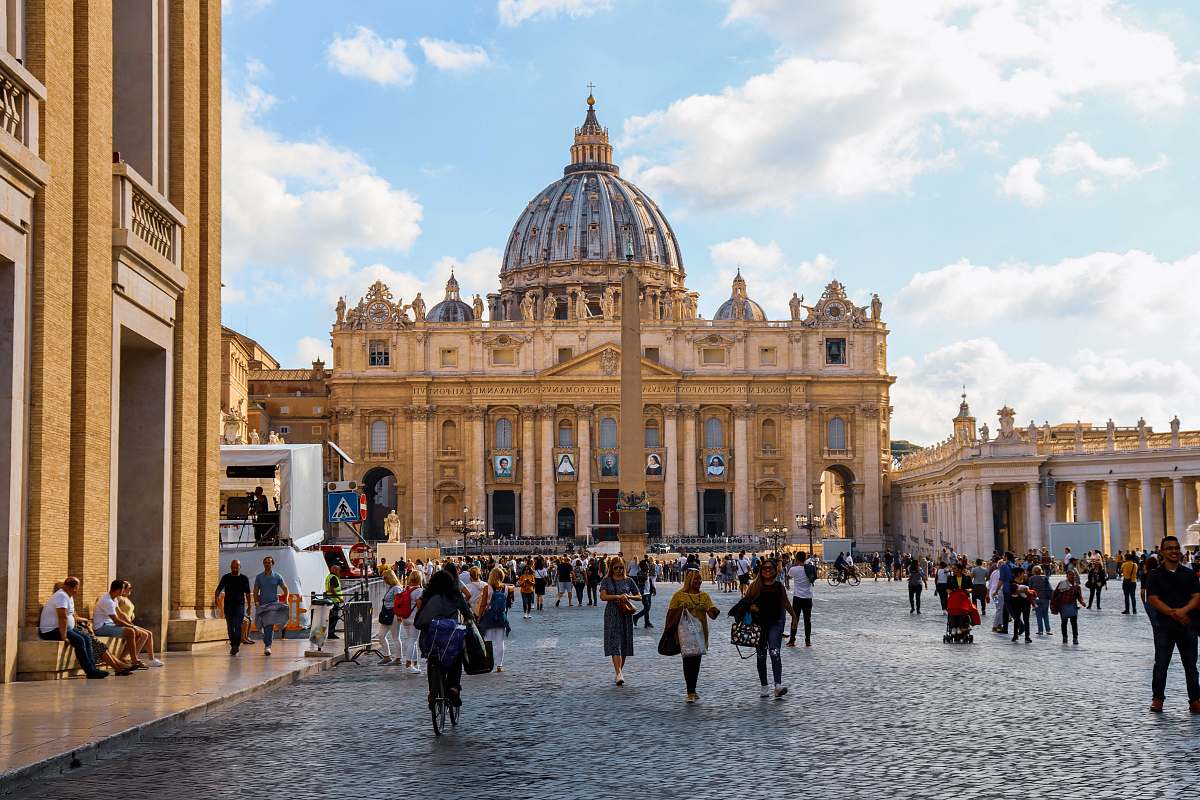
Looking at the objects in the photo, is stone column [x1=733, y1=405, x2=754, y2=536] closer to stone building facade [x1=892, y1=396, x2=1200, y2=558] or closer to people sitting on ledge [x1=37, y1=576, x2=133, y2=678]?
stone building facade [x1=892, y1=396, x2=1200, y2=558]

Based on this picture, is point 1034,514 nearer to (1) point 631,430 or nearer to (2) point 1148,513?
(2) point 1148,513

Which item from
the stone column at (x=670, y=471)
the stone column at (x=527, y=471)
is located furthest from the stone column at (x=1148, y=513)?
the stone column at (x=527, y=471)

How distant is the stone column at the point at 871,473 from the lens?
309ft

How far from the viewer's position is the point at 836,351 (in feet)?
315

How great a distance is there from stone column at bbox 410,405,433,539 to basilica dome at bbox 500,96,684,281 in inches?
1206

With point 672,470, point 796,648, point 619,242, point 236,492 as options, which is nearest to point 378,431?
point 672,470

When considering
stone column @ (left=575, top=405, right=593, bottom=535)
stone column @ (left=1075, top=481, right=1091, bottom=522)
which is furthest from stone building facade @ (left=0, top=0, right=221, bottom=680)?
stone column @ (left=575, top=405, right=593, bottom=535)

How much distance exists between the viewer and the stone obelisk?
40125mm

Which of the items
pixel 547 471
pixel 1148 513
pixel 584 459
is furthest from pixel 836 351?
pixel 1148 513

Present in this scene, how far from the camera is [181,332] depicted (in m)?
19.0

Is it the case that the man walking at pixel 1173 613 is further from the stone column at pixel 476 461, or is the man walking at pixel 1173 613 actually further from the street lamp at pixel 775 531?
the stone column at pixel 476 461

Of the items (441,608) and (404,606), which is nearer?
(441,608)

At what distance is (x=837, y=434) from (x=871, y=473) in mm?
3118

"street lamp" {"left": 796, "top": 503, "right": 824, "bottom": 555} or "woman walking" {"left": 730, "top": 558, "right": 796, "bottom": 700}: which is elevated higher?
"street lamp" {"left": 796, "top": 503, "right": 824, "bottom": 555}
